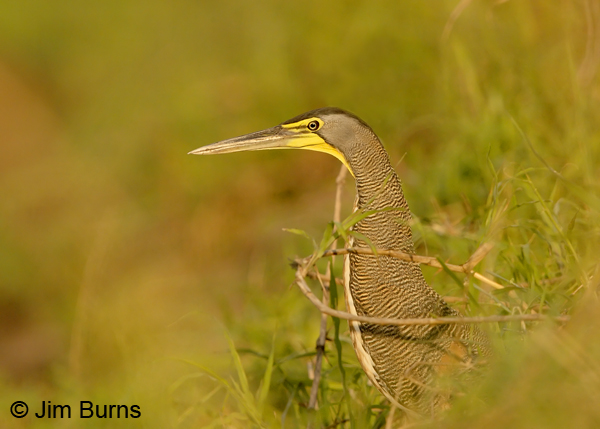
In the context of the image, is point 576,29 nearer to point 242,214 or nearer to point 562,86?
point 562,86

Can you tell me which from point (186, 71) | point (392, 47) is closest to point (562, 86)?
point (392, 47)

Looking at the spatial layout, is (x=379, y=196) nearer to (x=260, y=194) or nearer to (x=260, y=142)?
(x=260, y=142)

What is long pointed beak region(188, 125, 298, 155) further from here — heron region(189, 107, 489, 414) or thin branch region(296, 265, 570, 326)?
thin branch region(296, 265, 570, 326)

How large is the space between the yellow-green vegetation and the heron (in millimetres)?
163

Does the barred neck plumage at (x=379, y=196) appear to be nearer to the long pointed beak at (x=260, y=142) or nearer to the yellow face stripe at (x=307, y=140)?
the yellow face stripe at (x=307, y=140)

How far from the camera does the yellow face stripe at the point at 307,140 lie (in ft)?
9.72

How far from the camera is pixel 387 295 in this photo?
2674mm

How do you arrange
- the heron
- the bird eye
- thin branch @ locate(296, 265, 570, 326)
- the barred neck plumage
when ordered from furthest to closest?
1. the bird eye
2. the barred neck plumage
3. the heron
4. thin branch @ locate(296, 265, 570, 326)

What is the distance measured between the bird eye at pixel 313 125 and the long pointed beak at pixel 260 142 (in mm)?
93

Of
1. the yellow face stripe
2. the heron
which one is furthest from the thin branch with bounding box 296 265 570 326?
the yellow face stripe

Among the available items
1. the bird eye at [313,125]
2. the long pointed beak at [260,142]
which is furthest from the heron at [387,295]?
the long pointed beak at [260,142]

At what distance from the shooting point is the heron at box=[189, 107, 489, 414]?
102 inches

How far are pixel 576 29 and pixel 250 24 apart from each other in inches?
168

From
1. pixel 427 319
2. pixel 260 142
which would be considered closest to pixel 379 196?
pixel 260 142
